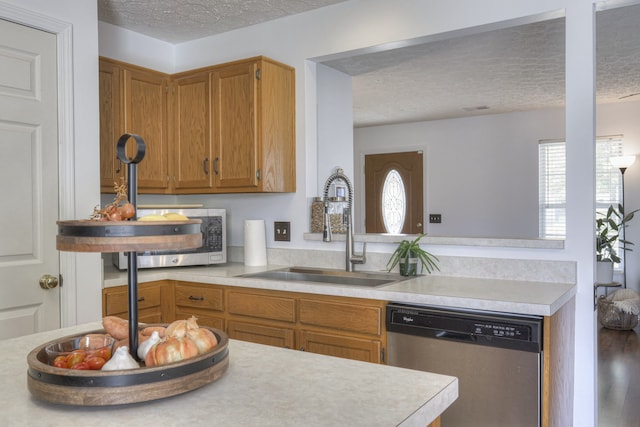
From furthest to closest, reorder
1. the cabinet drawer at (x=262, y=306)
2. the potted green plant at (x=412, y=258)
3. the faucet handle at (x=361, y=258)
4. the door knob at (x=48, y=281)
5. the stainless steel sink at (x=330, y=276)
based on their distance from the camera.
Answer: the faucet handle at (x=361, y=258)
the stainless steel sink at (x=330, y=276)
the potted green plant at (x=412, y=258)
the cabinet drawer at (x=262, y=306)
the door knob at (x=48, y=281)

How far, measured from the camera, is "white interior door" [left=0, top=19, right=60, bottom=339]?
2428 mm

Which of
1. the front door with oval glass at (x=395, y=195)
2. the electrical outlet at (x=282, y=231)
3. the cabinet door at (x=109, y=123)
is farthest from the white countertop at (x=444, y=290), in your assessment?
the front door with oval glass at (x=395, y=195)

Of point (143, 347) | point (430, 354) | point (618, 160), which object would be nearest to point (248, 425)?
point (143, 347)

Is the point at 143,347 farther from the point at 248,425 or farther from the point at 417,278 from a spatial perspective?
the point at 417,278

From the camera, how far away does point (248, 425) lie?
919mm

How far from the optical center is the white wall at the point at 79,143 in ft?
8.60

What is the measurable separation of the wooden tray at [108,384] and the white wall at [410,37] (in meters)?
2.06

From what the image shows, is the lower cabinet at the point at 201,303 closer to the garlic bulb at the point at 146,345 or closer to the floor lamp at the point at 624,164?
the garlic bulb at the point at 146,345

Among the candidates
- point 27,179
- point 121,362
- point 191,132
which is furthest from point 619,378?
point 27,179

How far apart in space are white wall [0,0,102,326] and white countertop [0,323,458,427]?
4.62ft

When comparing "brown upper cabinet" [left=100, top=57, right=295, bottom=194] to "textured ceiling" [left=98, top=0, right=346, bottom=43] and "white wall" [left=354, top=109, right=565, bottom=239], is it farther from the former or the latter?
"white wall" [left=354, top=109, right=565, bottom=239]

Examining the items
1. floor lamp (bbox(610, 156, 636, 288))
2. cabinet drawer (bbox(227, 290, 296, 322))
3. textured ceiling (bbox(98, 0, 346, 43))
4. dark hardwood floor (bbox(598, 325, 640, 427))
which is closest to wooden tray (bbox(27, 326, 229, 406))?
cabinet drawer (bbox(227, 290, 296, 322))

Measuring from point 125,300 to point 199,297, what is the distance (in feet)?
1.32

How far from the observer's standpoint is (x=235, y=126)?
3.20m
